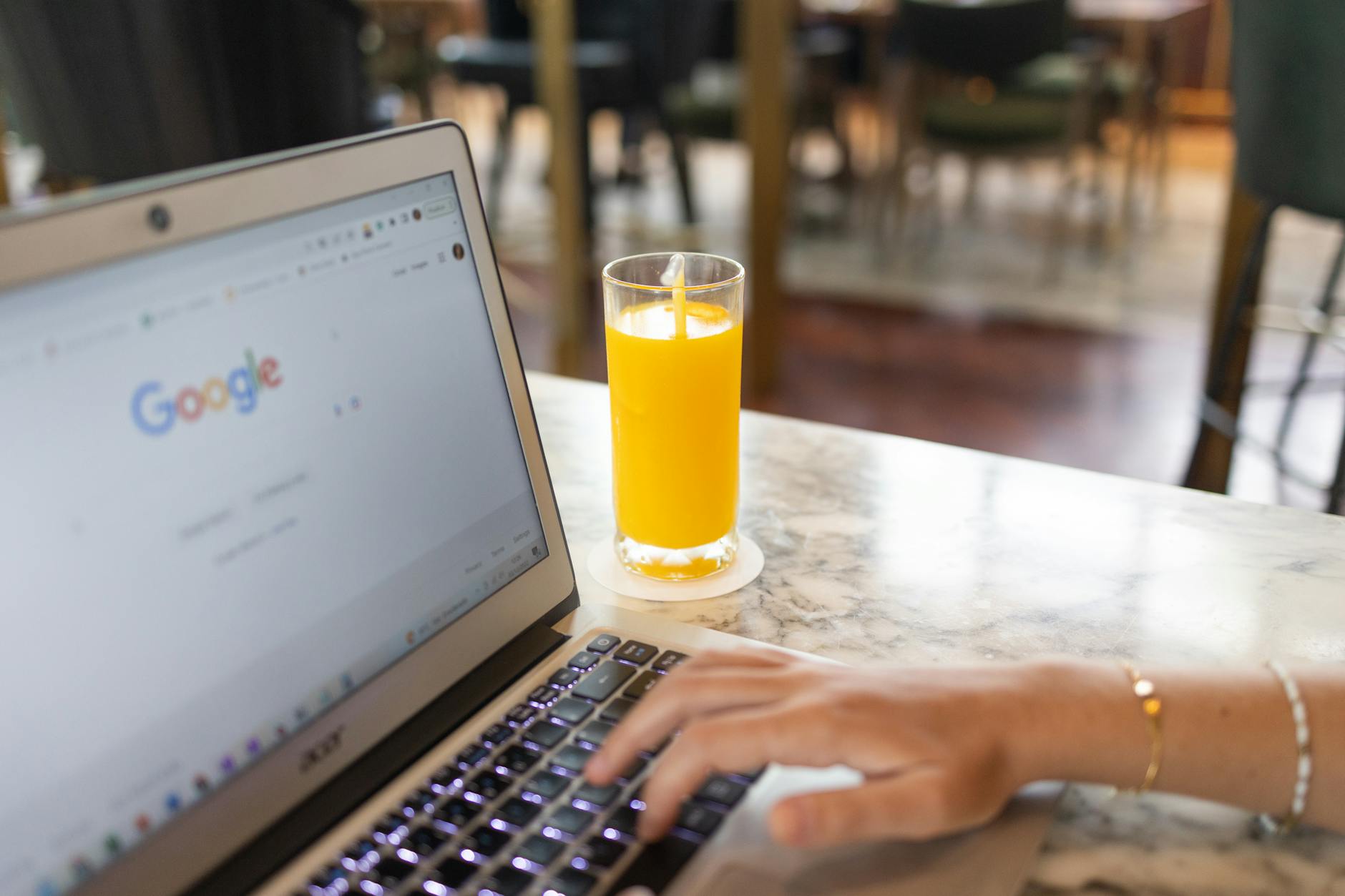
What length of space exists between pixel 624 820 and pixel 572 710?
8 centimetres

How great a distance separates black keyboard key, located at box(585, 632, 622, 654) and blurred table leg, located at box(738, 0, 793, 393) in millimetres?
2184

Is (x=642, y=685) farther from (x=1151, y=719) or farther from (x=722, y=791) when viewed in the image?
(x=1151, y=719)

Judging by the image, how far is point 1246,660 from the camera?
639mm

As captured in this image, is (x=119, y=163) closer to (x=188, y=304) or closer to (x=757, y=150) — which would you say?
(x=188, y=304)

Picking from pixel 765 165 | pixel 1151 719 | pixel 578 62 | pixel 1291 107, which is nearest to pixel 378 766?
pixel 1151 719

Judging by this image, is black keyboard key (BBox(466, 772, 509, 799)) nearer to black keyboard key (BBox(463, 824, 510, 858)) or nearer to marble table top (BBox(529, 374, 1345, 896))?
black keyboard key (BBox(463, 824, 510, 858))

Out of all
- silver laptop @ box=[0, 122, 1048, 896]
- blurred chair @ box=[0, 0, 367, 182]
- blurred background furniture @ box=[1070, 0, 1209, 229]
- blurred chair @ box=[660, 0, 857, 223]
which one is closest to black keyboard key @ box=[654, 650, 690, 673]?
silver laptop @ box=[0, 122, 1048, 896]

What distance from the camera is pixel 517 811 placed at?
0.49 metres

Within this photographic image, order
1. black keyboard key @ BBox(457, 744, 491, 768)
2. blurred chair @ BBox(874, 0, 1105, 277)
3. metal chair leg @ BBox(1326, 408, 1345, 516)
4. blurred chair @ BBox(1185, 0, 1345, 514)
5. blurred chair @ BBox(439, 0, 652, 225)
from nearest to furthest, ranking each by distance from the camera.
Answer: black keyboard key @ BBox(457, 744, 491, 768), blurred chair @ BBox(1185, 0, 1345, 514), metal chair leg @ BBox(1326, 408, 1345, 516), blurred chair @ BBox(439, 0, 652, 225), blurred chair @ BBox(874, 0, 1105, 277)

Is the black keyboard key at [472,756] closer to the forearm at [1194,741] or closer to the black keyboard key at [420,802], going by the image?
the black keyboard key at [420,802]

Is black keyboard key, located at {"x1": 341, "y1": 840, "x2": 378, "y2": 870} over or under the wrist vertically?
under

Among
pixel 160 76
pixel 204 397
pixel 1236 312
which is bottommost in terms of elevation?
pixel 1236 312

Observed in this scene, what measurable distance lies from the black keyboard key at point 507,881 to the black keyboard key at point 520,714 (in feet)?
0.33

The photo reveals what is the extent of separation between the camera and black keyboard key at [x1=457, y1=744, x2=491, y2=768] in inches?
20.6
